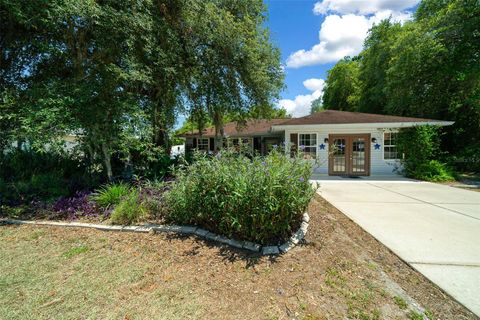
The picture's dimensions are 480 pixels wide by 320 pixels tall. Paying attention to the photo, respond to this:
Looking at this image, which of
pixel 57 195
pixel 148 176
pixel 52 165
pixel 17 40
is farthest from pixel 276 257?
pixel 17 40

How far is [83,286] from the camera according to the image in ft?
8.59

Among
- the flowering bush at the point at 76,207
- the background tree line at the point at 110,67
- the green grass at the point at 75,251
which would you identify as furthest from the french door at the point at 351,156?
the green grass at the point at 75,251

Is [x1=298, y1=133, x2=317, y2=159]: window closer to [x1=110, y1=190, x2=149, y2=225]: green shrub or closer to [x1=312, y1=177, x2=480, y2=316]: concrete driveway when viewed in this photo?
[x1=312, y1=177, x2=480, y2=316]: concrete driveway

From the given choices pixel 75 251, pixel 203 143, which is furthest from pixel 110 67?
pixel 203 143

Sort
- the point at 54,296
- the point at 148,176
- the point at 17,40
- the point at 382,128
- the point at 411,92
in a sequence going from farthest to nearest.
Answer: the point at 411,92 → the point at 382,128 → the point at 148,176 → the point at 17,40 → the point at 54,296

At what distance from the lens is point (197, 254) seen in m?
3.24

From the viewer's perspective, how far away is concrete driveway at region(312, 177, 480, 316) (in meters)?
2.85

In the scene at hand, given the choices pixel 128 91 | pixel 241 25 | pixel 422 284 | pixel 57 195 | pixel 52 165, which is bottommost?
pixel 422 284

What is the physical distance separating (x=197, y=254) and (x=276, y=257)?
1072 millimetres

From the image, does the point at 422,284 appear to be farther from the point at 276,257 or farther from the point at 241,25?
the point at 241,25

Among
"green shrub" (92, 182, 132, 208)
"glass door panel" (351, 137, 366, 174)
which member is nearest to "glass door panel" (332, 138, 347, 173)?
"glass door panel" (351, 137, 366, 174)

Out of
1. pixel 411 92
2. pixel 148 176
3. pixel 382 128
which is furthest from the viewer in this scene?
pixel 411 92

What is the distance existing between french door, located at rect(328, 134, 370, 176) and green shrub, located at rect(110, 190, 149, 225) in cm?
998

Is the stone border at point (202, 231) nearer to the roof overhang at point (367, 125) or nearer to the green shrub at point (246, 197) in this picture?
the green shrub at point (246, 197)
